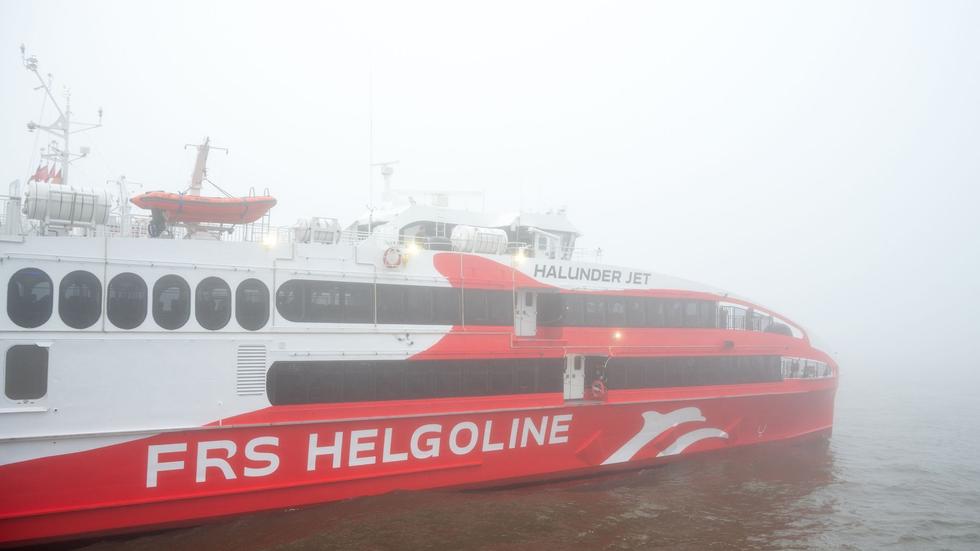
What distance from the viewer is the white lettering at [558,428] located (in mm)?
11594

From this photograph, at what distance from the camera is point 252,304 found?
920cm

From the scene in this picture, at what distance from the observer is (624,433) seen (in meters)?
12.5

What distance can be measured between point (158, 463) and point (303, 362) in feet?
7.85

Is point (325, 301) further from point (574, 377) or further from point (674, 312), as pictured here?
point (674, 312)

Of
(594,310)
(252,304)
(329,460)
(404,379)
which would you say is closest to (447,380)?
(404,379)

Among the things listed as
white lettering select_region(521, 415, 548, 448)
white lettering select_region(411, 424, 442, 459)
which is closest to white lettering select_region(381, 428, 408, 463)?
white lettering select_region(411, 424, 442, 459)

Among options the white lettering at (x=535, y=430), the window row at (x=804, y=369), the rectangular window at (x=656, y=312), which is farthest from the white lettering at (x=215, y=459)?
the window row at (x=804, y=369)

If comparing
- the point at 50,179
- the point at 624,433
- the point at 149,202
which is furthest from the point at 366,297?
the point at 50,179

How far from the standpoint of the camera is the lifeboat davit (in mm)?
9555

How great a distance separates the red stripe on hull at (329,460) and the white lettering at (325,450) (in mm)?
16

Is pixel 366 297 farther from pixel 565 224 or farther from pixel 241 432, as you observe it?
pixel 565 224

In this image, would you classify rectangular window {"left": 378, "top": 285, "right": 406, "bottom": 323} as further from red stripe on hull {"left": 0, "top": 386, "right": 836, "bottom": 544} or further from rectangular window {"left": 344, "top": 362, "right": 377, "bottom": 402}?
red stripe on hull {"left": 0, "top": 386, "right": 836, "bottom": 544}

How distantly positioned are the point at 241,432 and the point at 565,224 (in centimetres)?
934

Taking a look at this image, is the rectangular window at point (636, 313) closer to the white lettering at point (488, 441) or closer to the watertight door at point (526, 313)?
the watertight door at point (526, 313)
